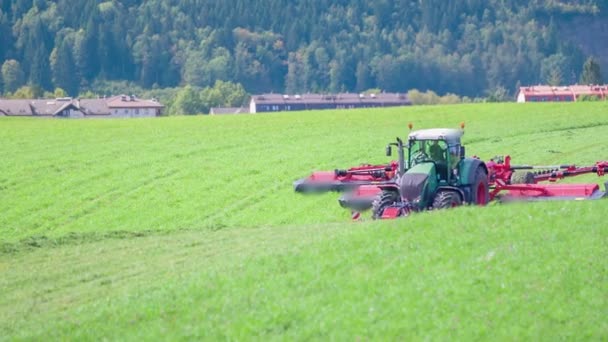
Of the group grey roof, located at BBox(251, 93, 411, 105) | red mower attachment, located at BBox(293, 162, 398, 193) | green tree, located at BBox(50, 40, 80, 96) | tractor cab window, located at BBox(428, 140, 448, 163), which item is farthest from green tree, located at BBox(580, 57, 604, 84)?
tractor cab window, located at BBox(428, 140, 448, 163)

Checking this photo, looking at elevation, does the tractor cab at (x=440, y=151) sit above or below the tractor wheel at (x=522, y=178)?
above

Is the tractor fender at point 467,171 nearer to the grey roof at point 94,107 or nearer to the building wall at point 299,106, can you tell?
the grey roof at point 94,107

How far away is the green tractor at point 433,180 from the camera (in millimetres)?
25547

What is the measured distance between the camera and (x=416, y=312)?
16500mm

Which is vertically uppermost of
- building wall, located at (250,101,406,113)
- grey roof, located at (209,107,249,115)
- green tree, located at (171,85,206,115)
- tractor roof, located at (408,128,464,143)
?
tractor roof, located at (408,128,464,143)

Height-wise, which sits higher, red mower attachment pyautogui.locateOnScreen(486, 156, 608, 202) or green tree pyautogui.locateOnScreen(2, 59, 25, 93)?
red mower attachment pyautogui.locateOnScreen(486, 156, 608, 202)

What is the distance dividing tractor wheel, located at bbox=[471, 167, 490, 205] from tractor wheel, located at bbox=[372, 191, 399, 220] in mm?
2011

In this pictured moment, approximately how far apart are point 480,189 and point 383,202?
3.11 meters

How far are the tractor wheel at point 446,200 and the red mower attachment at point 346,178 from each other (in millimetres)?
6245

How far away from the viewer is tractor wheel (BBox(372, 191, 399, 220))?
2573 centimetres

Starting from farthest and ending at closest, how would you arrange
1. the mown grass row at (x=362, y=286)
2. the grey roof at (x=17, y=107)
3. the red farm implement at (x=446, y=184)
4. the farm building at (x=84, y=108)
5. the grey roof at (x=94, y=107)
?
the grey roof at (x=94, y=107)
the grey roof at (x=17, y=107)
the farm building at (x=84, y=108)
the red farm implement at (x=446, y=184)
the mown grass row at (x=362, y=286)

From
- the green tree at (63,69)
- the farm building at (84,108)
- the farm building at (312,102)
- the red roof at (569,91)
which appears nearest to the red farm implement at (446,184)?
the red roof at (569,91)

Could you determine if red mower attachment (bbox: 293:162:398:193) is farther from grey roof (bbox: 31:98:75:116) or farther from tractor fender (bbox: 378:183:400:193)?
grey roof (bbox: 31:98:75:116)

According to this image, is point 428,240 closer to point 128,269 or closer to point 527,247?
point 527,247
